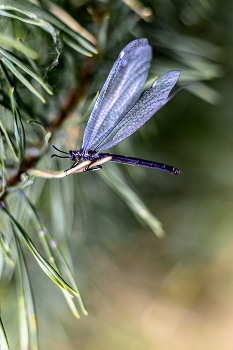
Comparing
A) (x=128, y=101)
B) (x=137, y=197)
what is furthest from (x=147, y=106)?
(x=137, y=197)

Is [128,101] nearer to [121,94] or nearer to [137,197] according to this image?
[121,94]

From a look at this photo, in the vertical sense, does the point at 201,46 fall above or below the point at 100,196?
above

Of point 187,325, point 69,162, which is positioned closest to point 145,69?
point 69,162

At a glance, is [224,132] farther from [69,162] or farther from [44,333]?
[44,333]
